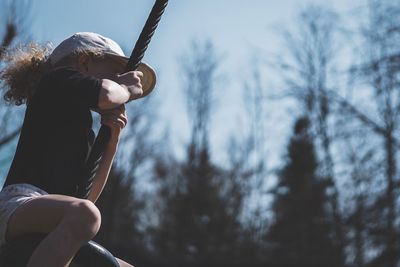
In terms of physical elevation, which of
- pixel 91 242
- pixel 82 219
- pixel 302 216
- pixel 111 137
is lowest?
pixel 302 216

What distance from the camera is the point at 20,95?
240 centimetres

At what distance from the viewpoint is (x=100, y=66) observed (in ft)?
7.54

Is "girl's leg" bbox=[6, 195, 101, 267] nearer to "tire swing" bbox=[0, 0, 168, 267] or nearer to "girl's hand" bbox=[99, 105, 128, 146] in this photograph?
"tire swing" bbox=[0, 0, 168, 267]

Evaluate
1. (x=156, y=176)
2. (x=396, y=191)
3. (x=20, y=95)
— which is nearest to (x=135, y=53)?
(x=20, y=95)

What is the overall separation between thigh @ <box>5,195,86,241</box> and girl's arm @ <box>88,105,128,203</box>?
14.9 inches

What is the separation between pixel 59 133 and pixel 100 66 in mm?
331

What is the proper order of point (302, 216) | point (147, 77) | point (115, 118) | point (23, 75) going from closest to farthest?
point (115, 118)
point (23, 75)
point (147, 77)
point (302, 216)

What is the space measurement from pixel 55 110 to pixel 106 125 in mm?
185

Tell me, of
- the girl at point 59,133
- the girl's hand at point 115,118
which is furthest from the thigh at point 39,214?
the girl's hand at point 115,118

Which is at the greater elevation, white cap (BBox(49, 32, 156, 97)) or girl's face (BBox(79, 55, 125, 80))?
white cap (BBox(49, 32, 156, 97))

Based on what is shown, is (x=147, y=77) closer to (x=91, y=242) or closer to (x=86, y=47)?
(x=86, y=47)

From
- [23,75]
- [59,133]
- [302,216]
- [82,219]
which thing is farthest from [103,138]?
[302,216]

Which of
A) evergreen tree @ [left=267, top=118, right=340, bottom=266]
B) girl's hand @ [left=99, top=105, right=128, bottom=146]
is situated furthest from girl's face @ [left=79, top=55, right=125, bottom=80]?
evergreen tree @ [left=267, top=118, right=340, bottom=266]

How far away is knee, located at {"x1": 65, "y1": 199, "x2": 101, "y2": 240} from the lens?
1.83 meters
